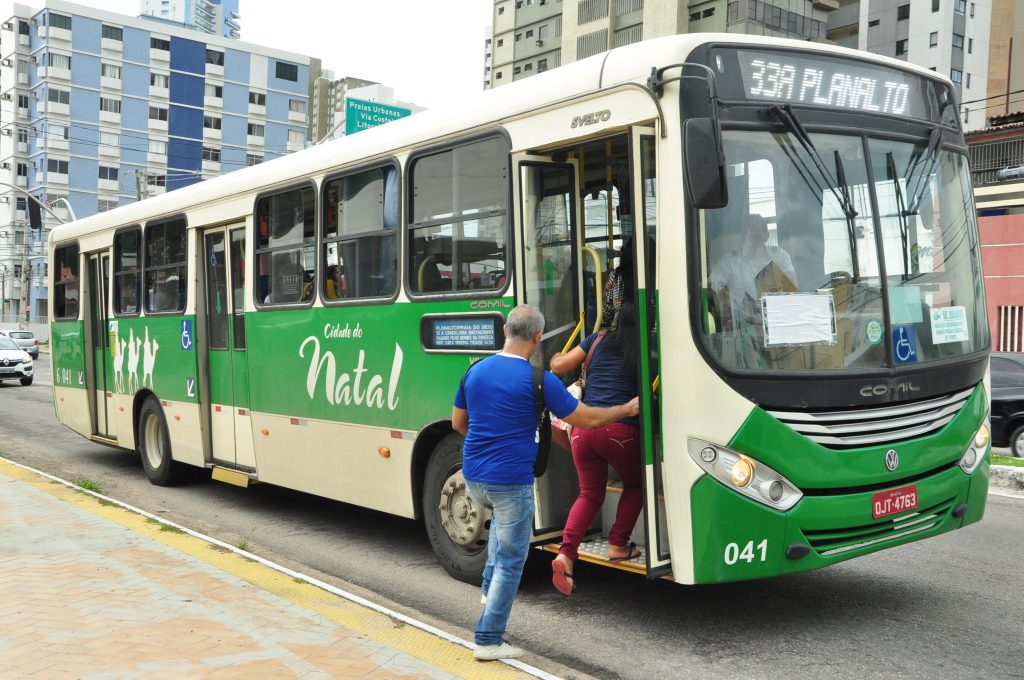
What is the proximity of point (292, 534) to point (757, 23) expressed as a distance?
162ft

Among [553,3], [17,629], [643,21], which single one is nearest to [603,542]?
[17,629]

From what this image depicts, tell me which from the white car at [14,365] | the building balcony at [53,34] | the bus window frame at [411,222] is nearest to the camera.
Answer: the bus window frame at [411,222]

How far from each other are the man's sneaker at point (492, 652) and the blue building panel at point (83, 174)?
86.2 meters

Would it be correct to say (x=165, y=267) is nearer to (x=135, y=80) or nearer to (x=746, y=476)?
(x=746, y=476)

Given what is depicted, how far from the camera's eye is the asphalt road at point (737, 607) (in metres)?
5.21

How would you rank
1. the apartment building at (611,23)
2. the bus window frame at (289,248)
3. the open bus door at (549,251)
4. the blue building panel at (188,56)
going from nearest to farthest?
the open bus door at (549,251) → the bus window frame at (289,248) → the apartment building at (611,23) → the blue building panel at (188,56)

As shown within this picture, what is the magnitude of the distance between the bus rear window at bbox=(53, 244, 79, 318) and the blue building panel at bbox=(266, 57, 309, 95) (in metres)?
83.9

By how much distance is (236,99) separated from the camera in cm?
9125

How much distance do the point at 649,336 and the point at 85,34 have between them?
291 feet

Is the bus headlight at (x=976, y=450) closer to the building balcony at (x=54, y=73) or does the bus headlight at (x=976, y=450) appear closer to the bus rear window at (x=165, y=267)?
the bus rear window at (x=165, y=267)

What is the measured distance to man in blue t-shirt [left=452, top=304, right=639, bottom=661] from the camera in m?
4.90

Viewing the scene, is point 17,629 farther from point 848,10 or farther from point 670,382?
point 848,10

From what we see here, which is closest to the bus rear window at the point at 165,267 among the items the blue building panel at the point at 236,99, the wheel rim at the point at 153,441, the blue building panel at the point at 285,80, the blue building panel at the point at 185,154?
the wheel rim at the point at 153,441

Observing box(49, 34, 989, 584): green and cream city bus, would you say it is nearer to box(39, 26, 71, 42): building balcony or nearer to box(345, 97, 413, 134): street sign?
box(345, 97, 413, 134): street sign
